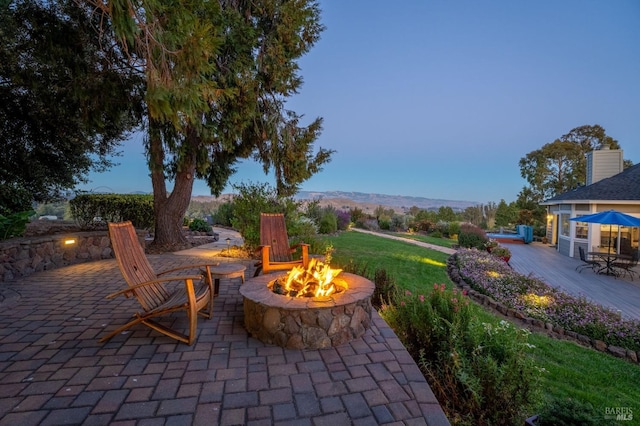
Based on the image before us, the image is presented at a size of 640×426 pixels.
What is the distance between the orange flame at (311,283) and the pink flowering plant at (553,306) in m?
4.24

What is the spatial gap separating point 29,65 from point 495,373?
9.48 m

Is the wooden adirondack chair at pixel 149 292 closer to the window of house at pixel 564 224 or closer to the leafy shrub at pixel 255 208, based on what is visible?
the leafy shrub at pixel 255 208

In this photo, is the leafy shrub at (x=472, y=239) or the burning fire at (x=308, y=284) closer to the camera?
the burning fire at (x=308, y=284)

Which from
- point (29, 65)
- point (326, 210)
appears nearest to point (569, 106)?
point (326, 210)

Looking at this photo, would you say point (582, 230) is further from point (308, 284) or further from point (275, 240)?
point (308, 284)

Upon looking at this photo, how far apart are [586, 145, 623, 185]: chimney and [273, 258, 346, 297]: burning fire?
16657 mm

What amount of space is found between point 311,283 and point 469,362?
63.6 inches

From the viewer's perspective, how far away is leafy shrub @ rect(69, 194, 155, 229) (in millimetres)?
8734

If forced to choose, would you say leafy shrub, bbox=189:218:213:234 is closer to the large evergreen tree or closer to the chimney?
the large evergreen tree

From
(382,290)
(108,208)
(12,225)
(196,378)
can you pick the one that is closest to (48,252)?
→ (12,225)

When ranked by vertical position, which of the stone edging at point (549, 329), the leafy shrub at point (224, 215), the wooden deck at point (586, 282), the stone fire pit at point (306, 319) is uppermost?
the leafy shrub at point (224, 215)

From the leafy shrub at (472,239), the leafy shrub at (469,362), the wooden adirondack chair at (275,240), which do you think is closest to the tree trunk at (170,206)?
the wooden adirondack chair at (275,240)

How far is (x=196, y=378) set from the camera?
6.84 feet

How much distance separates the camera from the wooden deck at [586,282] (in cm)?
598
